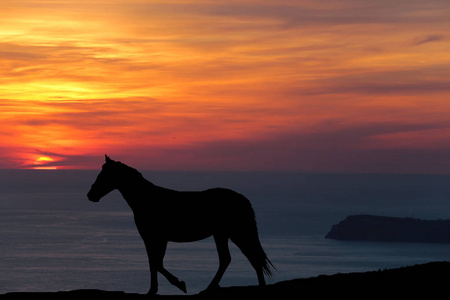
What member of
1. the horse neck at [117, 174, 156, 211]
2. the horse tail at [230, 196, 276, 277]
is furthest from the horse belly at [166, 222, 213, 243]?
the horse neck at [117, 174, 156, 211]

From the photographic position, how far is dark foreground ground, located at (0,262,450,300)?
16891 mm

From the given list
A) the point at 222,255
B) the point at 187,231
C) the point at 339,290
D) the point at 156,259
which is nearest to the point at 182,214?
the point at 187,231

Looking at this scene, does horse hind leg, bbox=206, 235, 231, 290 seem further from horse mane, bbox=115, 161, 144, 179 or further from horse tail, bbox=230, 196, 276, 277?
horse mane, bbox=115, 161, 144, 179

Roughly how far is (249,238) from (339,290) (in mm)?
2642

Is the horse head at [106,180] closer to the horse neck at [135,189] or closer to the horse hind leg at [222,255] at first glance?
the horse neck at [135,189]

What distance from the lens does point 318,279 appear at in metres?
19.3

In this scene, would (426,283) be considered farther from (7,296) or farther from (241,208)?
(7,296)

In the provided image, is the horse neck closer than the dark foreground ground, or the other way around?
the horse neck

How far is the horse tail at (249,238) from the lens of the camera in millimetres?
16438

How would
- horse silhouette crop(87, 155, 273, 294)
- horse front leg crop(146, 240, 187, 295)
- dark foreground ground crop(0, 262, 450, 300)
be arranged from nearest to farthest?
horse front leg crop(146, 240, 187, 295), horse silhouette crop(87, 155, 273, 294), dark foreground ground crop(0, 262, 450, 300)

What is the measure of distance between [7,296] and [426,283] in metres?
9.92

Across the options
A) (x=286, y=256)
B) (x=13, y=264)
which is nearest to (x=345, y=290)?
(x=13, y=264)

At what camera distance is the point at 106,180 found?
651 inches

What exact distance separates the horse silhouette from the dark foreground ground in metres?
0.67
